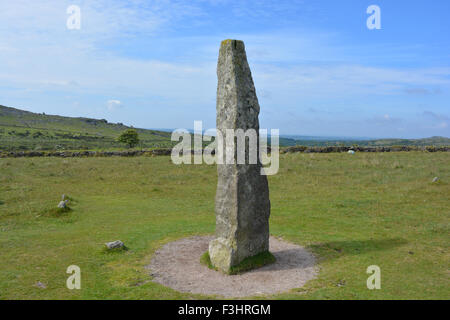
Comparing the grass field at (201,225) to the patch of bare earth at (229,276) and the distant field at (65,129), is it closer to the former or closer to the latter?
the patch of bare earth at (229,276)

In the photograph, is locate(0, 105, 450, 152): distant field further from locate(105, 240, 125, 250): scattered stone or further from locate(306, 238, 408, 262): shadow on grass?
locate(306, 238, 408, 262): shadow on grass

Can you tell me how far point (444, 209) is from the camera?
1717 cm

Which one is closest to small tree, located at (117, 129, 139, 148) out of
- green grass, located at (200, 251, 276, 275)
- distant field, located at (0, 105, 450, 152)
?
distant field, located at (0, 105, 450, 152)

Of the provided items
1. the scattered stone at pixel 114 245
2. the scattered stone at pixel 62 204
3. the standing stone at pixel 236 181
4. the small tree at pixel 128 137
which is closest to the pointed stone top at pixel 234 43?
the standing stone at pixel 236 181

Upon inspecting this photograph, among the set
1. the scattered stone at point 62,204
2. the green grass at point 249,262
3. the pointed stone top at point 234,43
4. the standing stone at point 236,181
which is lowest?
the green grass at point 249,262

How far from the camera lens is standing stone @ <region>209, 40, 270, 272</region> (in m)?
10.5

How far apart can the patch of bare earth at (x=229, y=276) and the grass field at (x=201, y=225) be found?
0.44 metres

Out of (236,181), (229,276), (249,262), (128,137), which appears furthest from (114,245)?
(128,137)

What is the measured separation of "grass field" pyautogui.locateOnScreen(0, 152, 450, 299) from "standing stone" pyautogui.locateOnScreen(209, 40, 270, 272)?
2.23 metres

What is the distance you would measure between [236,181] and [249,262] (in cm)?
255

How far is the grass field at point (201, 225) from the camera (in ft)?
31.5
